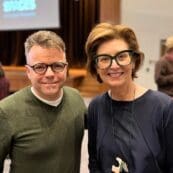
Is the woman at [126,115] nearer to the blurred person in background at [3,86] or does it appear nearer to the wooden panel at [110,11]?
the blurred person in background at [3,86]

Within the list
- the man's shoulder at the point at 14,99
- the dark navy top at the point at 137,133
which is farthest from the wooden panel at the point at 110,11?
the dark navy top at the point at 137,133

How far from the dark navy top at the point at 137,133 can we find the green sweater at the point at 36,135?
0.17 m

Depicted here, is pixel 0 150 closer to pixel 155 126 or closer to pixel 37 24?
pixel 155 126

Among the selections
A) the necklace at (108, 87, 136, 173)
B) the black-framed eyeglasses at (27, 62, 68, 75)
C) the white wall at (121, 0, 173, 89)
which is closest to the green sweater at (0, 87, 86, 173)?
the black-framed eyeglasses at (27, 62, 68, 75)

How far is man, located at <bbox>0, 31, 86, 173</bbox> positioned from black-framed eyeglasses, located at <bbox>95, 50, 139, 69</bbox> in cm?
19

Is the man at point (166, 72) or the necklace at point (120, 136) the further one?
the man at point (166, 72)

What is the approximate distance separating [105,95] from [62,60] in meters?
0.23

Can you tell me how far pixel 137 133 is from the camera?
59.8 inches

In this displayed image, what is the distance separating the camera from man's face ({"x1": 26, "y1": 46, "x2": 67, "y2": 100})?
5.22 ft

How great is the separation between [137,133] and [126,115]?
0.09 meters

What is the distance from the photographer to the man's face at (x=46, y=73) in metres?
1.59

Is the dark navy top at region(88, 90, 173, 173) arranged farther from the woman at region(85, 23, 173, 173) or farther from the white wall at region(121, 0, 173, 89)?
the white wall at region(121, 0, 173, 89)

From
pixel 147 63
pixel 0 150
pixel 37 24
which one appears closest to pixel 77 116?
pixel 0 150

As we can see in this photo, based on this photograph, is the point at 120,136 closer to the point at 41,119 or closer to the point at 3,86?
the point at 41,119
